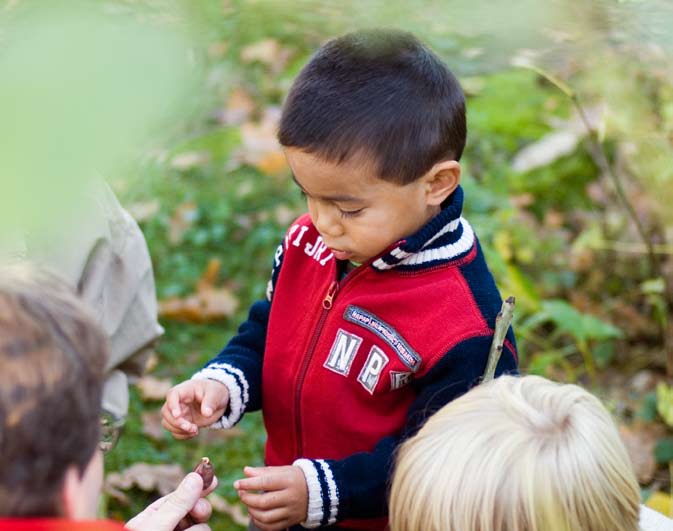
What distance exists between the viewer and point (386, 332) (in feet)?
6.19

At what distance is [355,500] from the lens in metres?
1.89

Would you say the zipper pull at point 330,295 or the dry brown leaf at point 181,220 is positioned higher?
the zipper pull at point 330,295

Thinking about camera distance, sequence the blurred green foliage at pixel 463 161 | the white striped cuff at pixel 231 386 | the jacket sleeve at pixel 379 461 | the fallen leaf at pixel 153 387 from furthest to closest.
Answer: the fallen leaf at pixel 153 387 < the white striped cuff at pixel 231 386 < the jacket sleeve at pixel 379 461 < the blurred green foliage at pixel 463 161

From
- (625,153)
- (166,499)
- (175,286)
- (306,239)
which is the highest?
(306,239)

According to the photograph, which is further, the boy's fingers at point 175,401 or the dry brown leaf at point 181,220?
the dry brown leaf at point 181,220

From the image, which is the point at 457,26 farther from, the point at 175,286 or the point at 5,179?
the point at 175,286

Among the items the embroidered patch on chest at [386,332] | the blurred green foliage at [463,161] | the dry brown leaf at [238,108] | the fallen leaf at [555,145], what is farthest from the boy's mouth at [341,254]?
the dry brown leaf at [238,108]

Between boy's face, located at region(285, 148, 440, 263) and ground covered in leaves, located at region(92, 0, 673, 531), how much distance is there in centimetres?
45

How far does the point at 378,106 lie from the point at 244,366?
698 millimetres

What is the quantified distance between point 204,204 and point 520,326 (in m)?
1.82

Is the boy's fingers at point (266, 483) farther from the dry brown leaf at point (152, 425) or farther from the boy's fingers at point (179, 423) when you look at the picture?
the dry brown leaf at point (152, 425)

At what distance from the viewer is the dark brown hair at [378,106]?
1.81 meters

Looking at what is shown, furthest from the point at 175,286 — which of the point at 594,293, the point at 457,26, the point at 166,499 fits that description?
the point at 457,26

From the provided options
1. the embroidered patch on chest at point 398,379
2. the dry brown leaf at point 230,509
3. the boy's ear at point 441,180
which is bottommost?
the dry brown leaf at point 230,509
